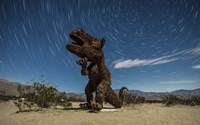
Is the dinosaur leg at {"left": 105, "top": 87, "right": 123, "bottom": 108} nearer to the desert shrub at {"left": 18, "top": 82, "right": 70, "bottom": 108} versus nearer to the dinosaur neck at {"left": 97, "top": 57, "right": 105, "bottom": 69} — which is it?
the dinosaur neck at {"left": 97, "top": 57, "right": 105, "bottom": 69}

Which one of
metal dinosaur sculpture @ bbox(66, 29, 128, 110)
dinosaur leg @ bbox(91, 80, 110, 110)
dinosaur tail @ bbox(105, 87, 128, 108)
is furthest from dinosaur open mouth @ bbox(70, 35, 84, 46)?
dinosaur tail @ bbox(105, 87, 128, 108)

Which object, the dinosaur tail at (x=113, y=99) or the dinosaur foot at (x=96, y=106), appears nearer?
the dinosaur foot at (x=96, y=106)

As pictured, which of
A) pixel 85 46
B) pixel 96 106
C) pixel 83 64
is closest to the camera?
pixel 96 106

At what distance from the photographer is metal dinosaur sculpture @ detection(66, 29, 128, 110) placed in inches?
443

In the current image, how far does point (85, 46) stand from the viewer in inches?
450

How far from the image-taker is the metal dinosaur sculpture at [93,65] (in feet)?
36.9

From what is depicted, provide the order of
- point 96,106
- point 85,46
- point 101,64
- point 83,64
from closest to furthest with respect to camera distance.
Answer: point 96,106
point 83,64
point 85,46
point 101,64

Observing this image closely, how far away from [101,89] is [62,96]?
489 centimetres

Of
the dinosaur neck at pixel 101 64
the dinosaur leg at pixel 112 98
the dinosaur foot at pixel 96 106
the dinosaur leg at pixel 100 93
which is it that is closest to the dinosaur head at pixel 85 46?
the dinosaur neck at pixel 101 64

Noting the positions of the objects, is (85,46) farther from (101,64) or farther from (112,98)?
(112,98)

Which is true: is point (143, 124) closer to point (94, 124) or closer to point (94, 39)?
point (94, 124)

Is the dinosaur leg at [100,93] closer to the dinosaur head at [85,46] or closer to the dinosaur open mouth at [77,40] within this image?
the dinosaur head at [85,46]

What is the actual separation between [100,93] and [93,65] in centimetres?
148

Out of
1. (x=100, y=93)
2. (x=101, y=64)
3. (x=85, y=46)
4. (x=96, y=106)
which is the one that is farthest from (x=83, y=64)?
(x=96, y=106)
